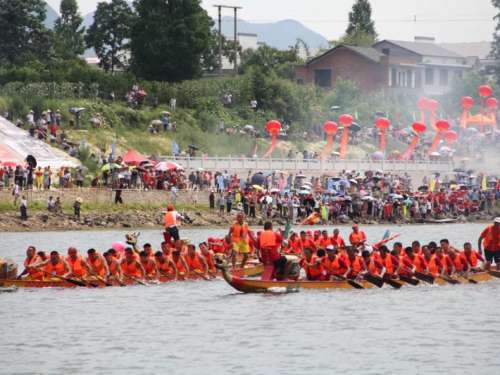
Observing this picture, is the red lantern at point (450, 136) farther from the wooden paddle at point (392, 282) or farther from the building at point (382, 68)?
the wooden paddle at point (392, 282)

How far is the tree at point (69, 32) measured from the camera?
10244 centimetres

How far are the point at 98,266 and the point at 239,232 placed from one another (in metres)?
4.28

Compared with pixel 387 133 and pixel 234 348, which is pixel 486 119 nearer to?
pixel 387 133

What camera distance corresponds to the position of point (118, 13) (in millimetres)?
107812

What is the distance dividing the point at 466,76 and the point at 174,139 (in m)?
46.5

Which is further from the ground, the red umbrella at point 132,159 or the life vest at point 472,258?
the red umbrella at point 132,159

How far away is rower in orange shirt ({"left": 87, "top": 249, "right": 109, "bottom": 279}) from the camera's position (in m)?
35.6

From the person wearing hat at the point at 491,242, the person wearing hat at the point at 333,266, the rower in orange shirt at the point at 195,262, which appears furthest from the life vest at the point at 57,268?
the person wearing hat at the point at 491,242

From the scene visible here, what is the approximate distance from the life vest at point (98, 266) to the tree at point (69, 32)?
216ft

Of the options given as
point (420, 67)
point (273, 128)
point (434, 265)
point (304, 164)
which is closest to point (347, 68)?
point (420, 67)

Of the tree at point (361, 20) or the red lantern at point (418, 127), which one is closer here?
the red lantern at point (418, 127)

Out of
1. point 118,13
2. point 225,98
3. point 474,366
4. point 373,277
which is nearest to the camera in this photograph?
point 474,366

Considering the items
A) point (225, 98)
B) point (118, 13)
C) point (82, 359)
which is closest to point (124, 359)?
point (82, 359)

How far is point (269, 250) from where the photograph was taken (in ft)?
113
